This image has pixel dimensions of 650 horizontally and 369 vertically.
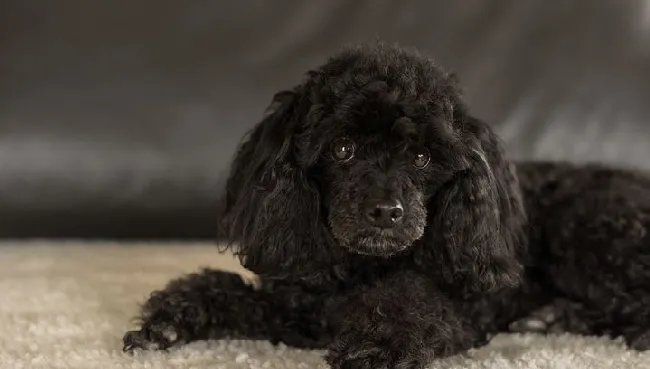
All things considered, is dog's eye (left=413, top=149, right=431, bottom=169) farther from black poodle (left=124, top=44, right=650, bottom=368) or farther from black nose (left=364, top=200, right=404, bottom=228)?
black nose (left=364, top=200, right=404, bottom=228)

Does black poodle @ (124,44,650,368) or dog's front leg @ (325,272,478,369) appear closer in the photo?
dog's front leg @ (325,272,478,369)

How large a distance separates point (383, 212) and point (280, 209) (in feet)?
0.81

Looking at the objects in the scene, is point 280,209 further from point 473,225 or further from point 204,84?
point 204,84

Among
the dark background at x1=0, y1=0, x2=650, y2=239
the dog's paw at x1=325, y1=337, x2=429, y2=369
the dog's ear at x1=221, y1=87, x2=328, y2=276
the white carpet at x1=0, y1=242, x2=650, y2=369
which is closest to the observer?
the dog's paw at x1=325, y1=337, x2=429, y2=369

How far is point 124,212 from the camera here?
2.38 meters

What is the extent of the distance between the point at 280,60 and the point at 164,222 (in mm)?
620

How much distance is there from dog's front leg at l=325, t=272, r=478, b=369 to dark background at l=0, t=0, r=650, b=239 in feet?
3.25

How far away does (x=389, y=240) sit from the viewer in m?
1.40

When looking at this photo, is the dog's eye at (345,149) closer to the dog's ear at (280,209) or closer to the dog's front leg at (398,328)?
the dog's ear at (280,209)

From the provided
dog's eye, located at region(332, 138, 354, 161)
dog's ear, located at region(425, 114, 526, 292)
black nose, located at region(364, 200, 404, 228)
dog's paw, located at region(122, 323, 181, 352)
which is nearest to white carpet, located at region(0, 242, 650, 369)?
dog's paw, located at region(122, 323, 181, 352)

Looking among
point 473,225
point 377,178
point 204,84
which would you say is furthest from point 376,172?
point 204,84

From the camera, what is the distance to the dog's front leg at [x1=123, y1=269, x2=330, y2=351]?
1524 millimetres

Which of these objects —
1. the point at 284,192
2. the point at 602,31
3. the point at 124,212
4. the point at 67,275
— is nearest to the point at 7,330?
the point at 67,275

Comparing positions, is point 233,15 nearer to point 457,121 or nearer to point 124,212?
point 124,212
